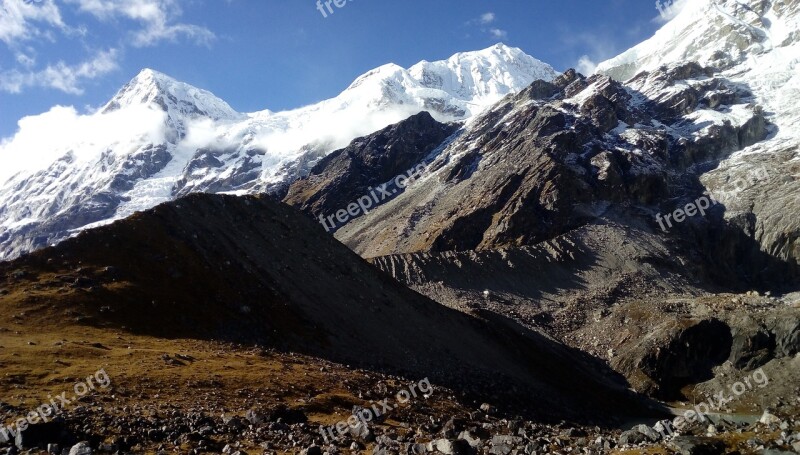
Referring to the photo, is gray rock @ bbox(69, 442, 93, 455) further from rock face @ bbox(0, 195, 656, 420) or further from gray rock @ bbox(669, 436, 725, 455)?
rock face @ bbox(0, 195, 656, 420)

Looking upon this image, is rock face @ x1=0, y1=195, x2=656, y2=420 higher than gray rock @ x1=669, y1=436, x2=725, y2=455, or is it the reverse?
rock face @ x1=0, y1=195, x2=656, y2=420

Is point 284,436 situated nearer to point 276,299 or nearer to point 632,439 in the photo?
point 632,439

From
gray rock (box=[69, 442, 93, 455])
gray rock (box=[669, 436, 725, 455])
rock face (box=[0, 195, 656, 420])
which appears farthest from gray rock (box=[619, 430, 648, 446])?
rock face (box=[0, 195, 656, 420])

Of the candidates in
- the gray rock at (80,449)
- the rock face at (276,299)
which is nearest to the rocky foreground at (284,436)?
the gray rock at (80,449)

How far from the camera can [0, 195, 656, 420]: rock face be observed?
4847cm

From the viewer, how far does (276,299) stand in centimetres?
5722

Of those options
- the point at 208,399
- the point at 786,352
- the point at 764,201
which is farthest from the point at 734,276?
the point at 208,399

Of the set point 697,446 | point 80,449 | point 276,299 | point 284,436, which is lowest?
point 697,446

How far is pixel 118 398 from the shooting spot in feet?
94.4

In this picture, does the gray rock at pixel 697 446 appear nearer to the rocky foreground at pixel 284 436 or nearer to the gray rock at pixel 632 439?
the rocky foreground at pixel 284 436

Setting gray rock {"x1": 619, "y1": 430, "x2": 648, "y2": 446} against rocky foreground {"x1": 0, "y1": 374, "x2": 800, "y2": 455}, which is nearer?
rocky foreground {"x1": 0, "y1": 374, "x2": 800, "y2": 455}

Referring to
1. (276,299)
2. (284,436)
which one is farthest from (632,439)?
(276,299)

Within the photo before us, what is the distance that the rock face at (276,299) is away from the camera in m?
48.5

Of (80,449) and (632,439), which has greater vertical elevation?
(80,449)
